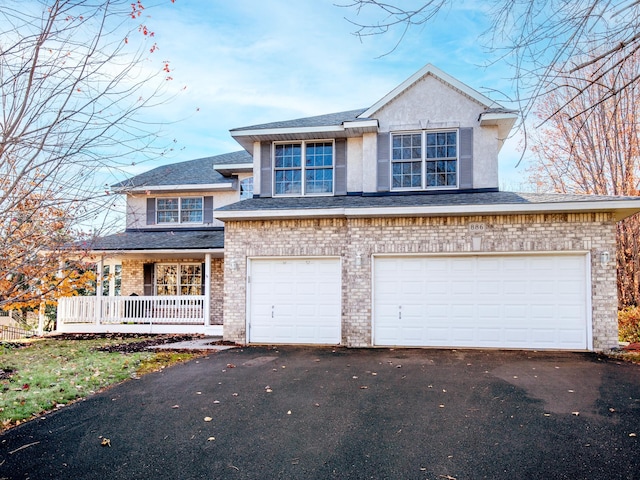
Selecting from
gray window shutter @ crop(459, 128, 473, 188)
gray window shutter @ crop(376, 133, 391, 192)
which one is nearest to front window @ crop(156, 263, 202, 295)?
gray window shutter @ crop(376, 133, 391, 192)

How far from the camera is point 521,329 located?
412 inches

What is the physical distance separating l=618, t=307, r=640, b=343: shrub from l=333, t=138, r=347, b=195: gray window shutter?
924 centimetres

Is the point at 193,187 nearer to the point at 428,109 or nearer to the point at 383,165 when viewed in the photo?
the point at 383,165

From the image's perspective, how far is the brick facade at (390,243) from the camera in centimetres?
1011

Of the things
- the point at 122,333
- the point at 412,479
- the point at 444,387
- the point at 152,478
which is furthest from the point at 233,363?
the point at 122,333

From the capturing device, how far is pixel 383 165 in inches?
491

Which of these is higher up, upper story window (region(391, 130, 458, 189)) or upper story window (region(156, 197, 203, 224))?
upper story window (region(391, 130, 458, 189))

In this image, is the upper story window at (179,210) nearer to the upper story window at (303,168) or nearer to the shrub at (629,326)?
the upper story window at (303,168)

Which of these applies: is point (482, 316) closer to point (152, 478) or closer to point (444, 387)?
point (444, 387)

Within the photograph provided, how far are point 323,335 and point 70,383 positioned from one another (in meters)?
5.88

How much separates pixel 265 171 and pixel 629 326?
12358 mm

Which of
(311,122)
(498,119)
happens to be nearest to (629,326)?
(498,119)

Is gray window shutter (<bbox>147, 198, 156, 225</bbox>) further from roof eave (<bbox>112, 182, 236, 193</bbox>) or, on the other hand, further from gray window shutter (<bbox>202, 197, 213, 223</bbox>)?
gray window shutter (<bbox>202, 197, 213, 223</bbox>)

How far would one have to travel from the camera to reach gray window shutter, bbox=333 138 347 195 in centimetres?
1275
